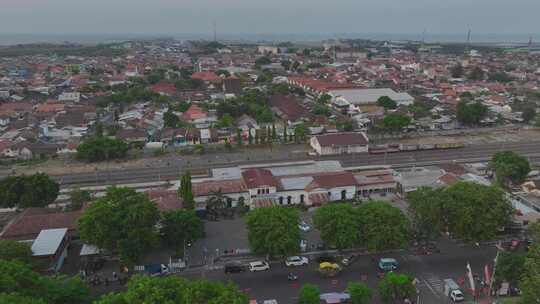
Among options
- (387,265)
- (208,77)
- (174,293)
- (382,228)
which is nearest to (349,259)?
(387,265)

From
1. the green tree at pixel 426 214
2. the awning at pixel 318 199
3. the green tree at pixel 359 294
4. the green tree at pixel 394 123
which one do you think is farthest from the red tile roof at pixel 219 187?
the green tree at pixel 394 123

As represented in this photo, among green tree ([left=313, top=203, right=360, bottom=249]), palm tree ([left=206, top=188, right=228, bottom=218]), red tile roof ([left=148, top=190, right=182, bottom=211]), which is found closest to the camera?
green tree ([left=313, top=203, right=360, bottom=249])

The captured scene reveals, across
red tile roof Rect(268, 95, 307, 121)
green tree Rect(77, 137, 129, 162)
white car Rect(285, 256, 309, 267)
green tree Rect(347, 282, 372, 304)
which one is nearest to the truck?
green tree Rect(347, 282, 372, 304)

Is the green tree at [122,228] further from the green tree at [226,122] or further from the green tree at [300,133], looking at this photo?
the green tree at [226,122]

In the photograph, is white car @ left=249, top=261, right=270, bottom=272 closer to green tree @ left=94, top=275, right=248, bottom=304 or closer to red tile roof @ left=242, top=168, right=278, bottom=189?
green tree @ left=94, top=275, right=248, bottom=304

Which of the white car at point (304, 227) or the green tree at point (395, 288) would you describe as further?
the white car at point (304, 227)

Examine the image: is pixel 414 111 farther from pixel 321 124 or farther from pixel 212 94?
pixel 212 94

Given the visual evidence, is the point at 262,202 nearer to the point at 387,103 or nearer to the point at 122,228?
the point at 122,228

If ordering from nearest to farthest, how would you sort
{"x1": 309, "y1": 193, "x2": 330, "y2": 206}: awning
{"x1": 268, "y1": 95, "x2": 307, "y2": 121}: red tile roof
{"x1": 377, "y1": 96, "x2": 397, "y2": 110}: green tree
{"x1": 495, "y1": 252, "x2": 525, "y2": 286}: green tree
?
1. {"x1": 495, "y1": 252, "x2": 525, "y2": 286}: green tree
2. {"x1": 309, "y1": 193, "x2": 330, "y2": 206}: awning
3. {"x1": 268, "y1": 95, "x2": 307, "y2": 121}: red tile roof
4. {"x1": 377, "y1": 96, "x2": 397, "y2": 110}: green tree
